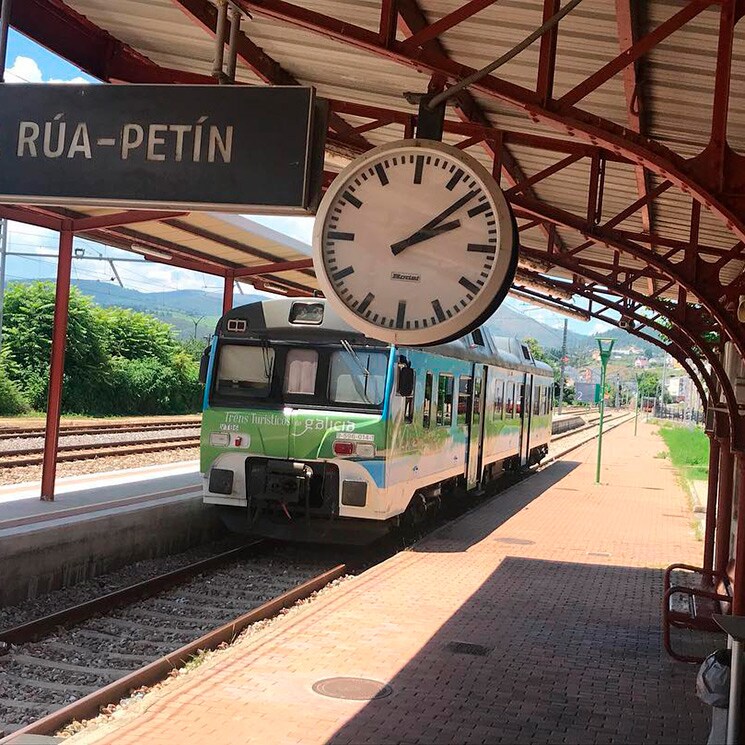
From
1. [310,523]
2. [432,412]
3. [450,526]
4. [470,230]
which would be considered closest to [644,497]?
[450,526]

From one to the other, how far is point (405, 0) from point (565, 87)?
5.41 ft

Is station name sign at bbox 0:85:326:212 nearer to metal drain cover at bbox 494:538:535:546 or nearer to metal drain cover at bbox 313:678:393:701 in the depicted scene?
metal drain cover at bbox 313:678:393:701

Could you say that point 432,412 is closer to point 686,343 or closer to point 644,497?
point 686,343

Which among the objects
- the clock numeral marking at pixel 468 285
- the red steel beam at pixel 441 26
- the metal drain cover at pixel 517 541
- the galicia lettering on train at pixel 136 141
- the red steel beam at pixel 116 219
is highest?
the red steel beam at pixel 116 219

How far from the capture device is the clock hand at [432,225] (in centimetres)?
400

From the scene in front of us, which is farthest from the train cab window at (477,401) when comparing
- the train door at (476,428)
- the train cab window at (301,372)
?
the train cab window at (301,372)

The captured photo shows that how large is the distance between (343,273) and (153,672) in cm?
438

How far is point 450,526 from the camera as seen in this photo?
15.0 meters

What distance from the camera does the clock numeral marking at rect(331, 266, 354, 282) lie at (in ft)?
13.5

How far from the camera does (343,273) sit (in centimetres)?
411

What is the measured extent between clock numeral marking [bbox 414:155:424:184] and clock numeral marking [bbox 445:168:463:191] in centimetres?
12

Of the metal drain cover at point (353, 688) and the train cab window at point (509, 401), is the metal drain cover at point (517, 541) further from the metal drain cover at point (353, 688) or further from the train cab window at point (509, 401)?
the metal drain cover at point (353, 688)

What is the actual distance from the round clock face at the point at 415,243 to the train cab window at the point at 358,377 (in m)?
7.62

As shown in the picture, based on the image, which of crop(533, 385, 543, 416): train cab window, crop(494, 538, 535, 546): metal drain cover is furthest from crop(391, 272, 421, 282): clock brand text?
crop(533, 385, 543, 416): train cab window
